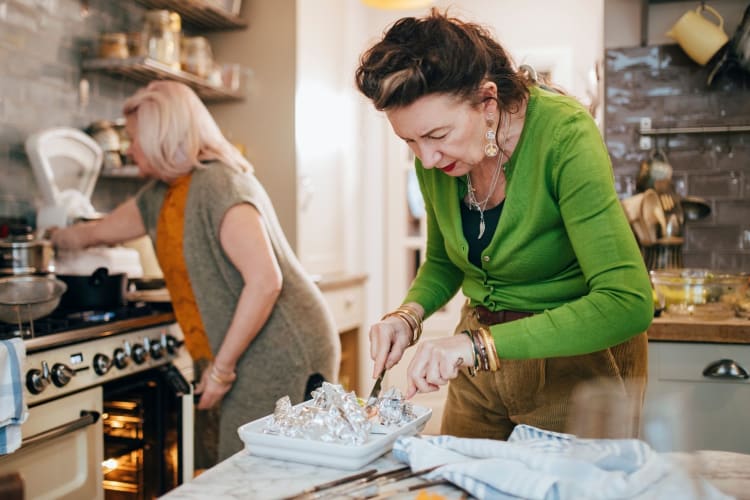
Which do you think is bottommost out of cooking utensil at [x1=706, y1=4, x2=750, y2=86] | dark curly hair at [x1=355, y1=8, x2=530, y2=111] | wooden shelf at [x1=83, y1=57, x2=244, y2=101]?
dark curly hair at [x1=355, y1=8, x2=530, y2=111]

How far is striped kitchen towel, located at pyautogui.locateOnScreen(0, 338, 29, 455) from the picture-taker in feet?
5.16

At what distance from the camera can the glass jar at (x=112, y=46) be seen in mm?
2846

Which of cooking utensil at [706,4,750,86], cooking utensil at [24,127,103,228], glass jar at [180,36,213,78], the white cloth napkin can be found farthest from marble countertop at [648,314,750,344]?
glass jar at [180,36,213,78]

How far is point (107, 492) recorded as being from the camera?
7.02 feet

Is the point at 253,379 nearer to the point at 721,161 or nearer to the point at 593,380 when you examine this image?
the point at 593,380

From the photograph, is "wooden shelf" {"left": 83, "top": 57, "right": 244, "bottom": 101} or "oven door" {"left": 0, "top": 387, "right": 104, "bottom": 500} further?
"wooden shelf" {"left": 83, "top": 57, "right": 244, "bottom": 101}

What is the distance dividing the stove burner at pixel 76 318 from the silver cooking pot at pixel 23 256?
145 millimetres

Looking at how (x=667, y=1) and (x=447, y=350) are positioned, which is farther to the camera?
(x=667, y=1)

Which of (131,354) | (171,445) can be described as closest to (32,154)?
(131,354)

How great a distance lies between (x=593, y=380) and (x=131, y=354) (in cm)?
135

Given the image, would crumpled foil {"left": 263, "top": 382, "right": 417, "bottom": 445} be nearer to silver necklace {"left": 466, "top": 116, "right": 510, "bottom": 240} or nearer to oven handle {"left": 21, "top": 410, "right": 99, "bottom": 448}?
silver necklace {"left": 466, "top": 116, "right": 510, "bottom": 240}

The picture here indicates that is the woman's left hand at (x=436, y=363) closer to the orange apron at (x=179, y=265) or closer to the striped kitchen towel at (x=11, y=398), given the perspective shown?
the striped kitchen towel at (x=11, y=398)

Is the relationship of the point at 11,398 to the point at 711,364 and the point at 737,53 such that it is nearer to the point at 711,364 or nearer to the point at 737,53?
the point at 711,364

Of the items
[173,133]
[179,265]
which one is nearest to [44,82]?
[173,133]
